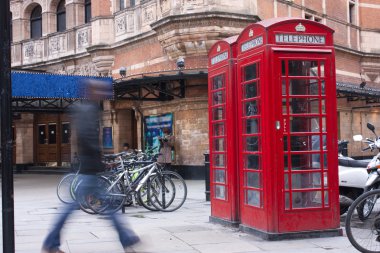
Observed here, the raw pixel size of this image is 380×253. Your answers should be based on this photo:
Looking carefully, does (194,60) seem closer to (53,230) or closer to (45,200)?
(45,200)

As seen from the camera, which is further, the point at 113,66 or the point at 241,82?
the point at 113,66

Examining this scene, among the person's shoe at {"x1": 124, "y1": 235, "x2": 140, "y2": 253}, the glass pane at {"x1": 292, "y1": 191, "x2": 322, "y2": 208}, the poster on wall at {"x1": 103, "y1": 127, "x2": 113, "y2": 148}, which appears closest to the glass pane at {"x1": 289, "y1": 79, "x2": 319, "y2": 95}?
the glass pane at {"x1": 292, "y1": 191, "x2": 322, "y2": 208}

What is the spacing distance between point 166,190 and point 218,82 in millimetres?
2755

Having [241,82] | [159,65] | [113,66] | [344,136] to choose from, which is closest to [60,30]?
[113,66]

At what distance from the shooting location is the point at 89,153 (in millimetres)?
5617

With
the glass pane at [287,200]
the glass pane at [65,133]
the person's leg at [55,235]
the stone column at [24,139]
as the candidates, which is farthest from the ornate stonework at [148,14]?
the person's leg at [55,235]

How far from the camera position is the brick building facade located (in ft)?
56.7

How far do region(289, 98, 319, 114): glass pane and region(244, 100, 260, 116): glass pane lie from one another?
435 millimetres

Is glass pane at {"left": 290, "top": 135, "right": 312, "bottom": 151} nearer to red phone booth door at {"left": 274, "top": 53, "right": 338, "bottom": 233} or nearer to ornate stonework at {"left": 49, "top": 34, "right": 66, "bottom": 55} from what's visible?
red phone booth door at {"left": 274, "top": 53, "right": 338, "bottom": 233}

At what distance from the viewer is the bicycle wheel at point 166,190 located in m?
9.52

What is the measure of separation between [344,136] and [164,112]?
926 cm

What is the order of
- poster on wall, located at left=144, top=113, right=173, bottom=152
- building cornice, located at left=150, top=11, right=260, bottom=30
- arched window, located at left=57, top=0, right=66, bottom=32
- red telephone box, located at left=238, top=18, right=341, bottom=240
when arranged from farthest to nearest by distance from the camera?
arched window, located at left=57, top=0, right=66, bottom=32 < poster on wall, located at left=144, top=113, right=173, bottom=152 < building cornice, located at left=150, top=11, right=260, bottom=30 < red telephone box, located at left=238, top=18, right=341, bottom=240

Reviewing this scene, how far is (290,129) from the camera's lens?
21.1ft

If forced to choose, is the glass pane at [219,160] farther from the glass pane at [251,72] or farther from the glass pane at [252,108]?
the glass pane at [251,72]
